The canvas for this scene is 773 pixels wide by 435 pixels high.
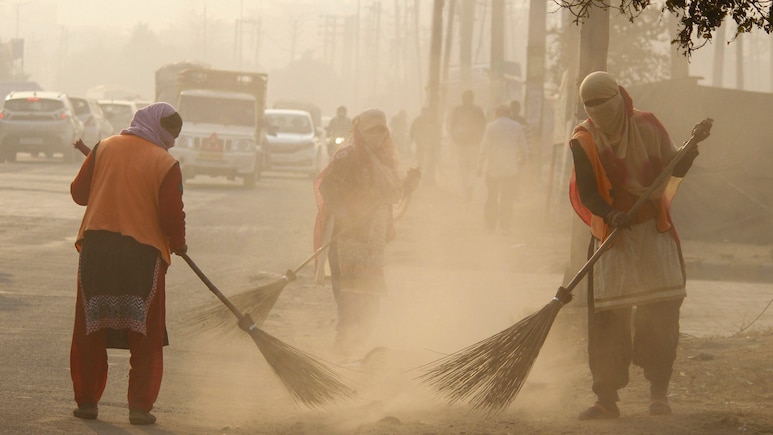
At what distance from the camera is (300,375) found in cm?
709

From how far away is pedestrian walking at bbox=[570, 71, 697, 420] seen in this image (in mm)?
6570

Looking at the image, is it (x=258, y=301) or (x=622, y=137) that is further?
(x=258, y=301)

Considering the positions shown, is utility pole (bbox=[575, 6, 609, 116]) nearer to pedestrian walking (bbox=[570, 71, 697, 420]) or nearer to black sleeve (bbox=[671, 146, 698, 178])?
pedestrian walking (bbox=[570, 71, 697, 420])

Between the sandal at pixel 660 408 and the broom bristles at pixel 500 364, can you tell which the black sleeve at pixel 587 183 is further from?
the sandal at pixel 660 408

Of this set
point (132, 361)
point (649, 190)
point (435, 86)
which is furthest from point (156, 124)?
point (435, 86)

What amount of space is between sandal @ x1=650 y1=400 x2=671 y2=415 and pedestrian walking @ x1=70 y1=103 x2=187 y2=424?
231 centimetres

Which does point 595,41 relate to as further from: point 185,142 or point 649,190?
point 185,142

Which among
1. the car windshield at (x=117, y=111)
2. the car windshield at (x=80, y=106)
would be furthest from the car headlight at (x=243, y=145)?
the car windshield at (x=117, y=111)

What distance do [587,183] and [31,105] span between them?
2931 cm

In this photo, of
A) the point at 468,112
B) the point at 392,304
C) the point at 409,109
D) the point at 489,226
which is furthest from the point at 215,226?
the point at 409,109

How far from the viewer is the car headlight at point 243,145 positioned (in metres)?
27.6

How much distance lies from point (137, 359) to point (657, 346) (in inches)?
95.1

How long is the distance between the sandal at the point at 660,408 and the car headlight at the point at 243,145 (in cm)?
2139

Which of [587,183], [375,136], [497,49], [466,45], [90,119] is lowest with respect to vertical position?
[90,119]
